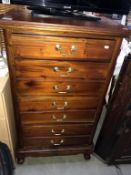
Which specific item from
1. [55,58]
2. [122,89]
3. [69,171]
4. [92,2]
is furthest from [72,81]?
[69,171]

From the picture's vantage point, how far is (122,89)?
109 centimetres

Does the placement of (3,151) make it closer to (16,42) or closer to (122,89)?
(16,42)

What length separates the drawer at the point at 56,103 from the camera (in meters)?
1.09

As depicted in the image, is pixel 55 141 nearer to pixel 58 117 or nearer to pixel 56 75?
pixel 58 117

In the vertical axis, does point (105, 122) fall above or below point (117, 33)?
below

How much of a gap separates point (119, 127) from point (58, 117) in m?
0.47

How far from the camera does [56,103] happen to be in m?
1.12

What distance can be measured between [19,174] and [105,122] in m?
0.84

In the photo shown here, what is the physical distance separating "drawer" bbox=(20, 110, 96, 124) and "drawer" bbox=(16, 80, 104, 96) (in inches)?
7.2

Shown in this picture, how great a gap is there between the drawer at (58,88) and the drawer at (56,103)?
0.05 meters

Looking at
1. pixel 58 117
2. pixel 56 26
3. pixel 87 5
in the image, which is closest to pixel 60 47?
pixel 56 26

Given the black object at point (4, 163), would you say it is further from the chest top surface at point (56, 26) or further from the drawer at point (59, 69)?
the chest top surface at point (56, 26)

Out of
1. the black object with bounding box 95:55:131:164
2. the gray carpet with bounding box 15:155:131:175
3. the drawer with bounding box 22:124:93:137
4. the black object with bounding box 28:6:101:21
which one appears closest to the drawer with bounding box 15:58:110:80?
the black object with bounding box 95:55:131:164

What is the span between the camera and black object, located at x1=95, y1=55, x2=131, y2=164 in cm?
107
